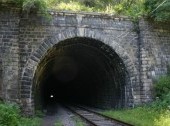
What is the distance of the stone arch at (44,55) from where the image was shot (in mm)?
16484

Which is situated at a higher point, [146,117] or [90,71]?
[90,71]

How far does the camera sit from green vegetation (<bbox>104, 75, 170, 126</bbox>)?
46.0 ft

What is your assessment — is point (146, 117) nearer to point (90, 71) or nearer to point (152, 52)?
point (152, 52)

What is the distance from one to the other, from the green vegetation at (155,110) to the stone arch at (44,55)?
48.9 inches

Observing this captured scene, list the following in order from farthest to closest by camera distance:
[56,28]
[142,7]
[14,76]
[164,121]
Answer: [142,7] → [56,28] → [14,76] → [164,121]

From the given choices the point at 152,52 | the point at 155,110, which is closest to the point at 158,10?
the point at 152,52

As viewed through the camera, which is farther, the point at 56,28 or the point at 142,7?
the point at 142,7

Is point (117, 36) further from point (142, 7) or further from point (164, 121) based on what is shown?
point (164, 121)

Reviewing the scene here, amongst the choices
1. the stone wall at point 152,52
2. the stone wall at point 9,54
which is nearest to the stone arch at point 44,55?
the stone wall at point 152,52

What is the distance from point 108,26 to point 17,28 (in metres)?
4.86

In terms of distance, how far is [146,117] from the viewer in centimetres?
1427

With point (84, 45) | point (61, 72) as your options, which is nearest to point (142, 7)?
point (84, 45)

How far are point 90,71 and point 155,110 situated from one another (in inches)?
402

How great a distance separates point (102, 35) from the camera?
59.9 ft
